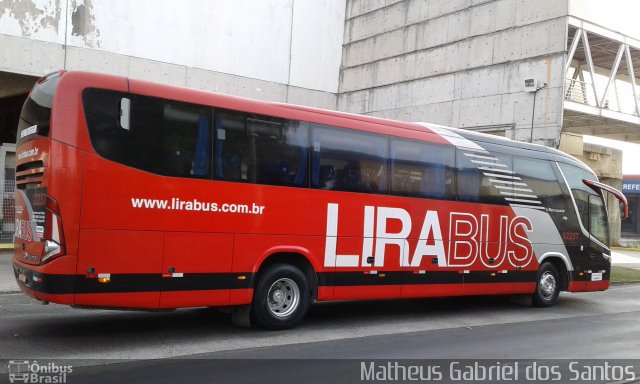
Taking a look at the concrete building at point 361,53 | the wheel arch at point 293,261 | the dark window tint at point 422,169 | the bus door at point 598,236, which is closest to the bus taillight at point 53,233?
the wheel arch at point 293,261

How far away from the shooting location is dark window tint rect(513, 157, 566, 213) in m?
12.2

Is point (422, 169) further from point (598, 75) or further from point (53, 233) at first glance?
point (598, 75)

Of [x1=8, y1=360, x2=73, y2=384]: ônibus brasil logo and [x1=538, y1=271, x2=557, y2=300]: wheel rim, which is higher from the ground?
[x1=538, y1=271, x2=557, y2=300]: wheel rim

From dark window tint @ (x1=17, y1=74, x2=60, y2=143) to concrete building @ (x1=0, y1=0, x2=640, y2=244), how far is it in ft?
47.0

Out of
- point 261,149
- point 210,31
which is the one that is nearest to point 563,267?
point 261,149

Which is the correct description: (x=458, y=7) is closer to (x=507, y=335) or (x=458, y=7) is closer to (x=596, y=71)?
(x=596, y=71)

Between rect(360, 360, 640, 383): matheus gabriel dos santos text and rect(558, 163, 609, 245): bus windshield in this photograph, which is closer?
rect(360, 360, 640, 383): matheus gabriel dos santos text

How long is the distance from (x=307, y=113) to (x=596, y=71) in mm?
28432

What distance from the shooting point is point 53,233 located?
22.7 ft

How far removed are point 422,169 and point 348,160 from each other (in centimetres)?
174

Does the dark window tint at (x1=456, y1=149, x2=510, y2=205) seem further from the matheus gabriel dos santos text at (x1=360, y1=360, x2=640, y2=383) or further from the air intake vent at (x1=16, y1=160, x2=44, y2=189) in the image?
the air intake vent at (x1=16, y1=160, x2=44, y2=189)

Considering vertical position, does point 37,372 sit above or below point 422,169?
below

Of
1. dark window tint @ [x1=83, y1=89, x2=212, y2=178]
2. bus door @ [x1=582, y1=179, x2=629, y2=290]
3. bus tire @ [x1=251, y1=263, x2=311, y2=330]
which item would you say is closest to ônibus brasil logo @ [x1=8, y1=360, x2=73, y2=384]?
dark window tint @ [x1=83, y1=89, x2=212, y2=178]

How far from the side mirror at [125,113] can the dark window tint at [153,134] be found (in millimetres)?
38
